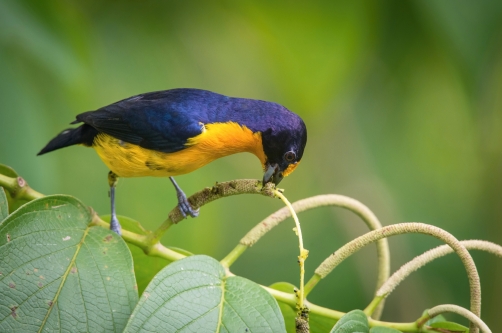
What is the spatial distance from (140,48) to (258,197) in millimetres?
1480

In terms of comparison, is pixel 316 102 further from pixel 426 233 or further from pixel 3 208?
pixel 3 208

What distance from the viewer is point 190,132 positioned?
82.0 inches

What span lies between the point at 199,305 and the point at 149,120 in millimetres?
1002

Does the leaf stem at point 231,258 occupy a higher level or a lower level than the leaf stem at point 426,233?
lower

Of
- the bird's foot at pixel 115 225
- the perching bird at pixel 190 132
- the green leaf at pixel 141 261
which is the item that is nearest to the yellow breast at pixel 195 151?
the perching bird at pixel 190 132

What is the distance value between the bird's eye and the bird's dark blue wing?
1.10ft

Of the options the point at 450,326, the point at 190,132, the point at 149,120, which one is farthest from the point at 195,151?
the point at 450,326

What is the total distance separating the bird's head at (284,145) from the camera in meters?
2.00

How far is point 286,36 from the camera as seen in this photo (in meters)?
3.19

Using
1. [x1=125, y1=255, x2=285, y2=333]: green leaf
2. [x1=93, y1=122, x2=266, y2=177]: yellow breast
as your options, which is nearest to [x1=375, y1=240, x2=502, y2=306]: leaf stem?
[x1=125, y1=255, x2=285, y2=333]: green leaf

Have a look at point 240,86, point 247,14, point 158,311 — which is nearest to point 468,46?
point 247,14

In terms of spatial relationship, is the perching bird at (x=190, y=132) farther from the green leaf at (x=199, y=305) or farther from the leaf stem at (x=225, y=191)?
the green leaf at (x=199, y=305)

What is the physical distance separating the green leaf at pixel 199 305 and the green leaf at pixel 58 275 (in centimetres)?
12

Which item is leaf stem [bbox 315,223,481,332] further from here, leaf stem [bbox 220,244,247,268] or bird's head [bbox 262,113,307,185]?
bird's head [bbox 262,113,307,185]
